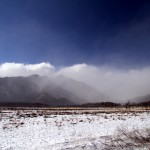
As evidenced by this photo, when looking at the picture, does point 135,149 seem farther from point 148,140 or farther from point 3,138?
point 3,138

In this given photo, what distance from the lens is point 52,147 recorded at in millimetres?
14742

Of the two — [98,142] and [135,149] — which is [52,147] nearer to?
[98,142]

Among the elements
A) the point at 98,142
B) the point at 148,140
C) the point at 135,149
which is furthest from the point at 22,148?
the point at 148,140

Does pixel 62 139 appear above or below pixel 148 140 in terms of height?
below

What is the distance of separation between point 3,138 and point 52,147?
5311 mm

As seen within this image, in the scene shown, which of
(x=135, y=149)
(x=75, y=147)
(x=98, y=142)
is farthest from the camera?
(x=98, y=142)

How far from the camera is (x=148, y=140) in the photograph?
525cm

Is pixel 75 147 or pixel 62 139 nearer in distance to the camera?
pixel 75 147

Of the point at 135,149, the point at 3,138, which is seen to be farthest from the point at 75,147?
the point at 3,138

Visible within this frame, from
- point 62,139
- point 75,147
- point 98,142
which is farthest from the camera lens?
point 62,139

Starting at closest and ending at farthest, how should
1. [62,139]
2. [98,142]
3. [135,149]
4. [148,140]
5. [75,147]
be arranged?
[148,140]
[135,149]
[75,147]
[98,142]
[62,139]

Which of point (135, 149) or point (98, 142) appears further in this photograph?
point (98, 142)

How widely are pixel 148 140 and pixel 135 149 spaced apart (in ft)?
16.3

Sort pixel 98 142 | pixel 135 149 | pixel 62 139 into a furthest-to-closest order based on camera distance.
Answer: pixel 62 139 < pixel 98 142 < pixel 135 149
